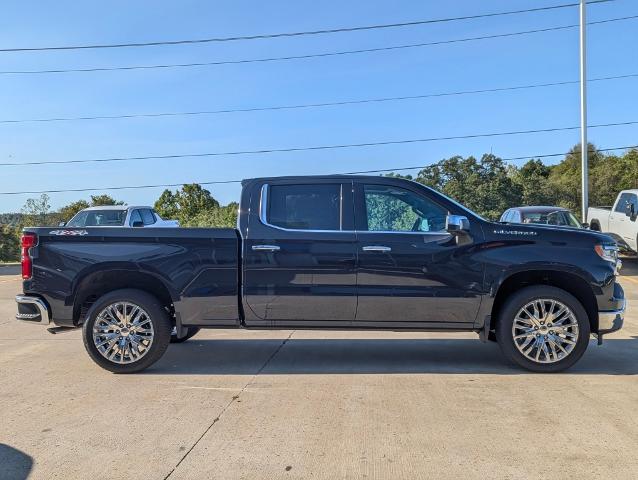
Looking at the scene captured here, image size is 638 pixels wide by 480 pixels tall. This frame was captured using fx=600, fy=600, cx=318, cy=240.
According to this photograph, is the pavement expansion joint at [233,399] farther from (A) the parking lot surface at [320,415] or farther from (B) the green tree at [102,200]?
(B) the green tree at [102,200]

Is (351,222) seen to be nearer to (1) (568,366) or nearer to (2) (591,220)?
(1) (568,366)

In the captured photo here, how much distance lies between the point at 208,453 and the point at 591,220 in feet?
60.2

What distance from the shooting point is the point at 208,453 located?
423 cm

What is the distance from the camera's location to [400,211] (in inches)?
253

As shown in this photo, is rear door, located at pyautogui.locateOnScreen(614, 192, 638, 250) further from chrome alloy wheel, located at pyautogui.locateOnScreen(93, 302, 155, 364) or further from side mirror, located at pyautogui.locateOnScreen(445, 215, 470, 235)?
chrome alloy wheel, located at pyautogui.locateOnScreen(93, 302, 155, 364)

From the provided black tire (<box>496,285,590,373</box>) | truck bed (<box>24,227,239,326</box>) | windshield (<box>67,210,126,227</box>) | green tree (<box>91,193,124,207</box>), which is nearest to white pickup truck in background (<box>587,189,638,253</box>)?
black tire (<box>496,285,590,373</box>)

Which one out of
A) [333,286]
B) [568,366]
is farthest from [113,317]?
[568,366]

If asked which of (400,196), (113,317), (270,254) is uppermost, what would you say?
(400,196)

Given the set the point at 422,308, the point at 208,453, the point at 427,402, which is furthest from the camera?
the point at 422,308

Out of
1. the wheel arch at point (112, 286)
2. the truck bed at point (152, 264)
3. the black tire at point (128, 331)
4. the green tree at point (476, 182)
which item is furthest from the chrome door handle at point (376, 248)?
the green tree at point (476, 182)

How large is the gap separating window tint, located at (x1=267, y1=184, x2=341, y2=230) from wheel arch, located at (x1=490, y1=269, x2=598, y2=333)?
188 centimetres

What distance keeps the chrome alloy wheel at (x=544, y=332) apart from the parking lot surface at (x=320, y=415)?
24 centimetres

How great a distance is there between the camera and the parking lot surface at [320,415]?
4004mm

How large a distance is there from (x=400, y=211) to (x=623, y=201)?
43.6 ft
